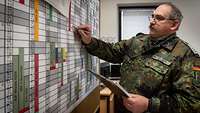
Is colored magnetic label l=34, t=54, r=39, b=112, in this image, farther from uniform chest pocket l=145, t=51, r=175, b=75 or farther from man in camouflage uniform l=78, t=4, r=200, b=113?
uniform chest pocket l=145, t=51, r=175, b=75

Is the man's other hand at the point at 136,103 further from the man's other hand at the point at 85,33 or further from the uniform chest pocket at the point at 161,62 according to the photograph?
the man's other hand at the point at 85,33

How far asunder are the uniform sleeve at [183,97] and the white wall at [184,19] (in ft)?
8.73

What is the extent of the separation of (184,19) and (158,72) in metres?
2.71

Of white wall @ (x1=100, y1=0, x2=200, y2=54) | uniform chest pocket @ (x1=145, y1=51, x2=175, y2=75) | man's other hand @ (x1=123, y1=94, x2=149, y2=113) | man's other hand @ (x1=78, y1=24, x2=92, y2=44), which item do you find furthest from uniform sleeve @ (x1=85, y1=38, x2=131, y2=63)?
white wall @ (x1=100, y1=0, x2=200, y2=54)

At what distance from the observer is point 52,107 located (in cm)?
97

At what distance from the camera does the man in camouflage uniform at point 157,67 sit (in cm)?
144

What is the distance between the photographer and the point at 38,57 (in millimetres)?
811

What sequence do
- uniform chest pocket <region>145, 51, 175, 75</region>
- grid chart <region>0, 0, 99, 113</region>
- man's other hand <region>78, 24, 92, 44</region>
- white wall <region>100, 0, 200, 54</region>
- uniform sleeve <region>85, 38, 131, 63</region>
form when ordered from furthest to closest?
white wall <region>100, 0, 200, 54</region> < uniform sleeve <region>85, 38, 131, 63</region> < uniform chest pocket <region>145, 51, 175, 75</region> < man's other hand <region>78, 24, 92, 44</region> < grid chart <region>0, 0, 99, 113</region>

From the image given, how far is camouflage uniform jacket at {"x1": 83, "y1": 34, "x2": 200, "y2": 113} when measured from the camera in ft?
4.80

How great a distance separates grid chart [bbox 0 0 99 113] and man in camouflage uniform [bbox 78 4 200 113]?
272 mm

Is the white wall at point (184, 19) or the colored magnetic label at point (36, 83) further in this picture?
the white wall at point (184, 19)

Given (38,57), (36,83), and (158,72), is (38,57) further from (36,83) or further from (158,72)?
(158,72)

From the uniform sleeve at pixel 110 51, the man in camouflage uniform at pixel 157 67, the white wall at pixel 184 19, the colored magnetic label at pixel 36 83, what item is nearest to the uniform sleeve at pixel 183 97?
the man in camouflage uniform at pixel 157 67

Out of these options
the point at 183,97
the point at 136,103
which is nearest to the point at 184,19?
the point at 183,97
